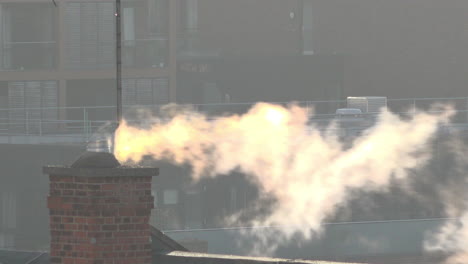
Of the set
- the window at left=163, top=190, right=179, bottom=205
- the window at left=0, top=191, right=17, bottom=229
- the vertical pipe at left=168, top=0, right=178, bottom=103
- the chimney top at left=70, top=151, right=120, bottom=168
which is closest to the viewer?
the chimney top at left=70, top=151, right=120, bottom=168

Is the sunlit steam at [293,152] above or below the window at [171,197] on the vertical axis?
above

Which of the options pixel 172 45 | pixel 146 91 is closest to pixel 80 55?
pixel 146 91

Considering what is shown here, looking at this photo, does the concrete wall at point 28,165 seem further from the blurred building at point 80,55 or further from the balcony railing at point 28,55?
the balcony railing at point 28,55

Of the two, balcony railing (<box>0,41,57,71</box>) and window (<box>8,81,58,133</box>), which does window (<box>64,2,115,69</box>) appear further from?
window (<box>8,81,58,133</box>)

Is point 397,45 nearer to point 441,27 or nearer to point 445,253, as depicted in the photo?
point 441,27

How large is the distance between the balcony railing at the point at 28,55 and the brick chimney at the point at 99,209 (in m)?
45.0

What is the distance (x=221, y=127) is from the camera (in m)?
63.2

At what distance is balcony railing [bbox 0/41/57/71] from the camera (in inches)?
2223

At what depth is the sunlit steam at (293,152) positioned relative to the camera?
58406mm

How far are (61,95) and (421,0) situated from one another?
83.3 ft

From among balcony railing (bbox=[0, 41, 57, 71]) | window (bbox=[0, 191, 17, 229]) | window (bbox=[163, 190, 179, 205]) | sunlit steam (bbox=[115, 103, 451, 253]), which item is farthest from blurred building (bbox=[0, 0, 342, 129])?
window (bbox=[163, 190, 179, 205])

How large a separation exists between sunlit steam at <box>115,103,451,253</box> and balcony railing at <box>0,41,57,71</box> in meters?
5.80

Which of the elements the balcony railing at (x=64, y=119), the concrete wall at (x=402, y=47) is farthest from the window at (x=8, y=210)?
the concrete wall at (x=402, y=47)

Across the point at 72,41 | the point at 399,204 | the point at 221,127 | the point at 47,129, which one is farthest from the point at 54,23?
the point at 399,204
